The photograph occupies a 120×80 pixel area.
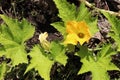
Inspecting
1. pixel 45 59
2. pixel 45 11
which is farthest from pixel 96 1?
pixel 45 59

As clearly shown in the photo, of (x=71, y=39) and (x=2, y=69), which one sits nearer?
(x=71, y=39)

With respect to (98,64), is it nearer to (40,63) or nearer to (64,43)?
(64,43)

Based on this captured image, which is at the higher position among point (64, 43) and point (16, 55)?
point (64, 43)

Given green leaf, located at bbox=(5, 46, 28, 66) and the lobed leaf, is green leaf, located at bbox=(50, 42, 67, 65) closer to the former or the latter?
green leaf, located at bbox=(5, 46, 28, 66)

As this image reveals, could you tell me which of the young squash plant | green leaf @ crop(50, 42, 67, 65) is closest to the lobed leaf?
the young squash plant

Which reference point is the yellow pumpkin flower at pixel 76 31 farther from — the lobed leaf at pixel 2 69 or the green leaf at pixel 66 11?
the lobed leaf at pixel 2 69

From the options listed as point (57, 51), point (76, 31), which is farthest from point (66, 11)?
point (57, 51)

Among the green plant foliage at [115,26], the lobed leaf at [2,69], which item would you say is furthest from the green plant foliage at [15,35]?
the green plant foliage at [115,26]
